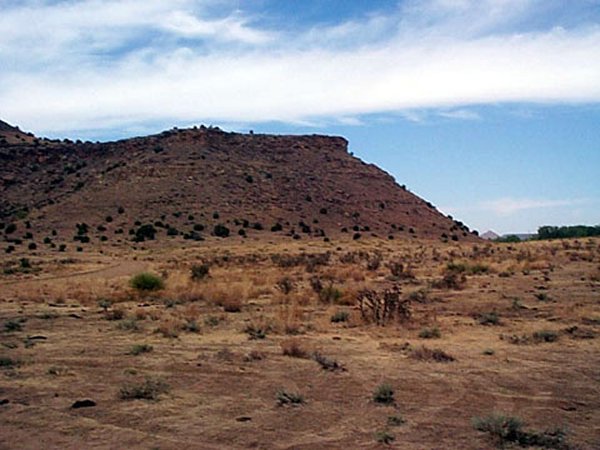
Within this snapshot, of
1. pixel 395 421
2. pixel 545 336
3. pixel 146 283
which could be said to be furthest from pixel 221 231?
pixel 395 421

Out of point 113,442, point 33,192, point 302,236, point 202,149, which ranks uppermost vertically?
point 202,149

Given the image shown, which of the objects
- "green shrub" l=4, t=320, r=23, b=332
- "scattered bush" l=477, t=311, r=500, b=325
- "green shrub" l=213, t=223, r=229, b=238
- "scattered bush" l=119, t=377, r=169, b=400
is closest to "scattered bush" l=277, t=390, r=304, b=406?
"scattered bush" l=119, t=377, r=169, b=400

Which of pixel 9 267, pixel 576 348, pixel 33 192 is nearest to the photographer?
pixel 576 348

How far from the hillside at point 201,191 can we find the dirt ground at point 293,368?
47.5m

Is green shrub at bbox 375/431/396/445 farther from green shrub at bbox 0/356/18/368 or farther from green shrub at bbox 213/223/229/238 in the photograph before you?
green shrub at bbox 213/223/229/238

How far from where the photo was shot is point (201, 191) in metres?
87.1

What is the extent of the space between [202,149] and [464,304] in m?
80.4

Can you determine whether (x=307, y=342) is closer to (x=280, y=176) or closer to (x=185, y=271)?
(x=185, y=271)

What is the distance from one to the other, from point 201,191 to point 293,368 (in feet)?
247

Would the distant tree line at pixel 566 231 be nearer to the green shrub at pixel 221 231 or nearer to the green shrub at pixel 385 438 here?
the green shrub at pixel 221 231

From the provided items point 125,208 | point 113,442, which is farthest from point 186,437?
point 125,208

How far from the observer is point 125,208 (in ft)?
268

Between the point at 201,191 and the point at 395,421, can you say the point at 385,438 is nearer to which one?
the point at 395,421

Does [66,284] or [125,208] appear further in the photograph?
[125,208]
